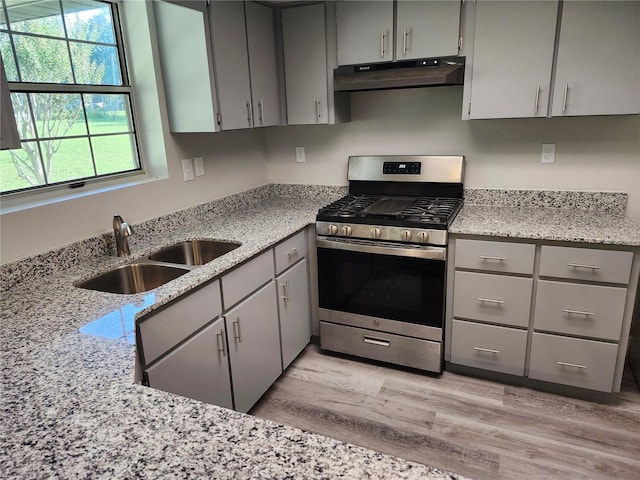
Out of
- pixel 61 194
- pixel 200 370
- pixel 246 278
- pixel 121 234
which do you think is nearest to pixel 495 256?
pixel 246 278

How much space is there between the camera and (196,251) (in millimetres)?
2336

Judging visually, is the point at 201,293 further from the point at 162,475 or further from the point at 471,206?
the point at 471,206

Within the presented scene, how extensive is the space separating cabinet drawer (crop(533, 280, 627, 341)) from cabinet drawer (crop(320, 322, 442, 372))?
0.60m

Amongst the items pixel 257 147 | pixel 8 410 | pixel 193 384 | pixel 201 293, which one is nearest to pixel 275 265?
pixel 201 293

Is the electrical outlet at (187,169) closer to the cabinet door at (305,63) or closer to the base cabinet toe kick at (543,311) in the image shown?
the cabinet door at (305,63)

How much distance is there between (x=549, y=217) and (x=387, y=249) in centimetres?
93

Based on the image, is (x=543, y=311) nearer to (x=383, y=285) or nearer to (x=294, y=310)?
(x=383, y=285)

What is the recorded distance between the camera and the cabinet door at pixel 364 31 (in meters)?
2.48

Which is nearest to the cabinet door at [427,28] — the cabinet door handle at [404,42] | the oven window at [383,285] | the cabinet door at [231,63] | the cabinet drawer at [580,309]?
the cabinet door handle at [404,42]

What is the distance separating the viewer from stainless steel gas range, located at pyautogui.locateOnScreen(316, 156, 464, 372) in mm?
2379

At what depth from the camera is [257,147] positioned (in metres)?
3.25

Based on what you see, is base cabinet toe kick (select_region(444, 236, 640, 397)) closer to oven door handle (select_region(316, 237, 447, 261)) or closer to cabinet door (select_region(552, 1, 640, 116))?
oven door handle (select_region(316, 237, 447, 261))

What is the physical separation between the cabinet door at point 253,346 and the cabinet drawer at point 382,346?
0.43 meters

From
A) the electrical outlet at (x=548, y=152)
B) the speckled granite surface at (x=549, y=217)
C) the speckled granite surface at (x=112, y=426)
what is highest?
the electrical outlet at (x=548, y=152)
